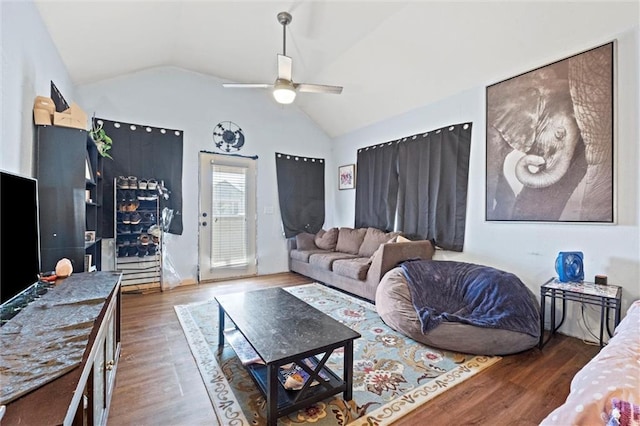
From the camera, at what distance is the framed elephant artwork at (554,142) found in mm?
2451

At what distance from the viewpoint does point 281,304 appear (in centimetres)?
225

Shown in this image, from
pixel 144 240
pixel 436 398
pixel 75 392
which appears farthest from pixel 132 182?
pixel 436 398

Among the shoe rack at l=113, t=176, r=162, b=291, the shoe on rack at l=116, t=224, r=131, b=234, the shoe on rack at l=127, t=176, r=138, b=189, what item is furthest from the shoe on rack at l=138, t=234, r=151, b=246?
the shoe on rack at l=127, t=176, r=138, b=189

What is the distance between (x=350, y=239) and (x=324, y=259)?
2.32 ft

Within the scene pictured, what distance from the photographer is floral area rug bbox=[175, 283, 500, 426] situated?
1.62m

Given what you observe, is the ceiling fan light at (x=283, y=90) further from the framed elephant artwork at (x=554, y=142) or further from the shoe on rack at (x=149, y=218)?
the shoe on rack at (x=149, y=218)

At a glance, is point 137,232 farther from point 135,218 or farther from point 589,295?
point 589,295

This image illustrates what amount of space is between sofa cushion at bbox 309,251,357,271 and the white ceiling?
95.6 inches

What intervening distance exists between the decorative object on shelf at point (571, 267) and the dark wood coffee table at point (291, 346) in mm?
2064

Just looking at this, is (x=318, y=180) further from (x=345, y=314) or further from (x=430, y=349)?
(x=430, y=349)

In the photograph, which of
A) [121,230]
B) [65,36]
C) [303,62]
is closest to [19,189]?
[65,36]

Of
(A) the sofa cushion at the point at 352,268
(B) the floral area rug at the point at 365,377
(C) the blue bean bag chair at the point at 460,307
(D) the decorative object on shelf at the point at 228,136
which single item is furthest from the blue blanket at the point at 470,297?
(D) the decorative object on shelf at the point at 228,136

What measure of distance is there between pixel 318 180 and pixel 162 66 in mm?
3106

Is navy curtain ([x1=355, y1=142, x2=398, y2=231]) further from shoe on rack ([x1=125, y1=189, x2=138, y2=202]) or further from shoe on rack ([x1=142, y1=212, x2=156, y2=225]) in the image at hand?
shoe on rack ([x1=125, y1=189, x2=138, y2=202])
